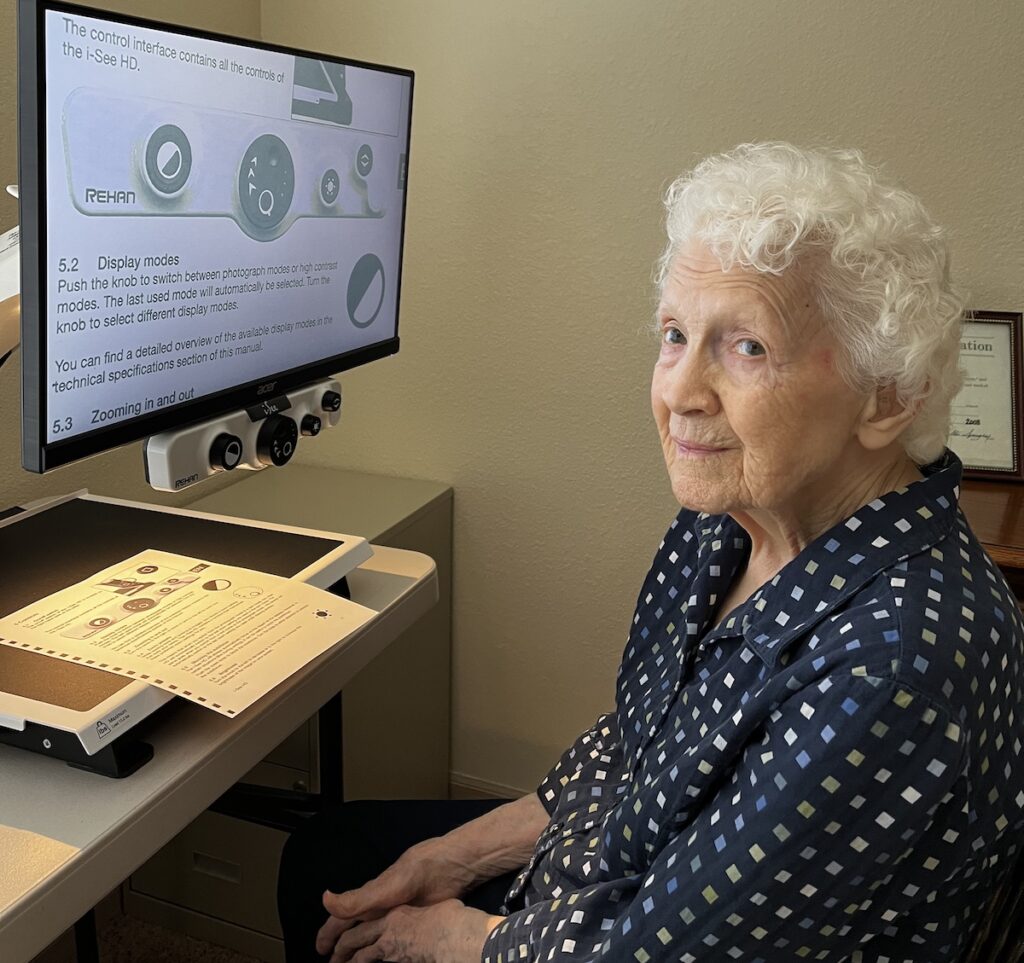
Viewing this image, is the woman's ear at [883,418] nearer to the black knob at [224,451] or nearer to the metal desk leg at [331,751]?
the black knob at [224,451]

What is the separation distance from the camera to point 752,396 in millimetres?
1028

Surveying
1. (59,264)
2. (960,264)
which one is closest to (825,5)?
(960,264)

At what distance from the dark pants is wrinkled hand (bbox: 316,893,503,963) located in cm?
6

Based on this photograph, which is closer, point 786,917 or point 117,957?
point 786,917

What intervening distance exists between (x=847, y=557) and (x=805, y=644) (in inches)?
3.4

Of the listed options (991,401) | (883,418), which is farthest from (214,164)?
(991,401)

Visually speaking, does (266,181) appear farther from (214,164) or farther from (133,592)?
(133,592)

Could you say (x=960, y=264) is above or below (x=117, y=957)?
above

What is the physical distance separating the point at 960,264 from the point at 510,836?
3.69 feet

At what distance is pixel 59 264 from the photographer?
103cm

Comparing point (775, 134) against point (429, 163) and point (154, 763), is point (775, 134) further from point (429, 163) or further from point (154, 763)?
point (154, 763)

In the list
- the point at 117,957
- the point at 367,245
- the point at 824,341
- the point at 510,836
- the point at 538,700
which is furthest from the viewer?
the point at 538,700

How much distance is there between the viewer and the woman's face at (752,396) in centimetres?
102

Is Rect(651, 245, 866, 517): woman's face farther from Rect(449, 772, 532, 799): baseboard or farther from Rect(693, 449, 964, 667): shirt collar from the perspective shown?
Rect(449, 772, 532, 799): baseboard
